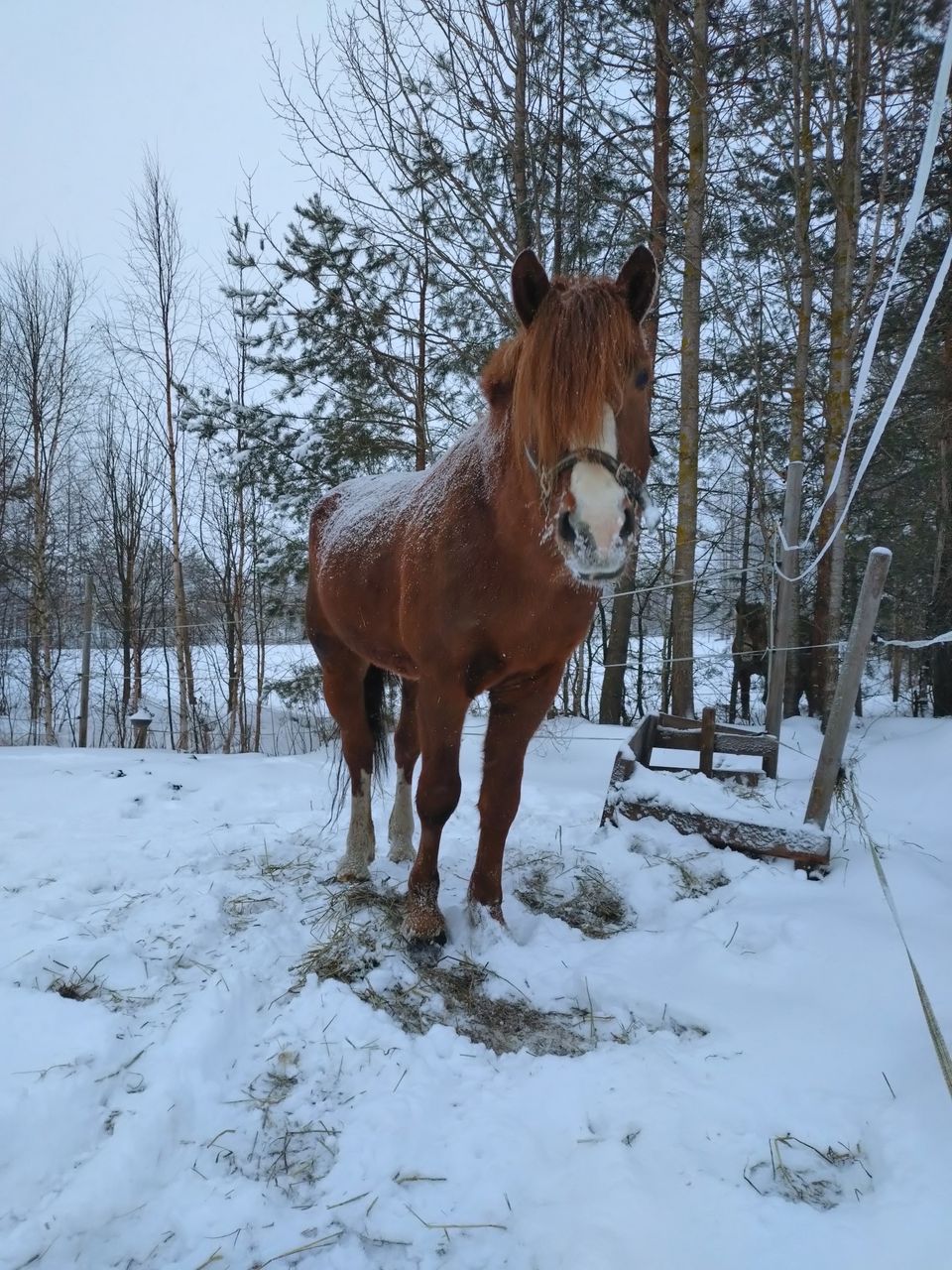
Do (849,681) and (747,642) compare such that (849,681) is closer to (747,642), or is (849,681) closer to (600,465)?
(600,465)

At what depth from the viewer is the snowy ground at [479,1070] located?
3.85 ft

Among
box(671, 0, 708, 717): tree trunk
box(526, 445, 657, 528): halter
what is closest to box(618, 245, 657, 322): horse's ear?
box(526, 445, 657, 528): halter

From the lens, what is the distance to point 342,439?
8242 millimetres

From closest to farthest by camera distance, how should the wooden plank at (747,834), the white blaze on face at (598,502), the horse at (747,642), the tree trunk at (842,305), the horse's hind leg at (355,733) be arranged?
the white blaze on face at (598,502) < the wooden plank at (747,834) < the horse's hind leg at (355,733) < the tree trunk at (842,305) < the horse at (747,642)

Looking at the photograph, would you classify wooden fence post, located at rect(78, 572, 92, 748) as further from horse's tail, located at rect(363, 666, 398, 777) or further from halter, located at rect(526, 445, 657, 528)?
halter, located at rect(526, 445, 657, 528)

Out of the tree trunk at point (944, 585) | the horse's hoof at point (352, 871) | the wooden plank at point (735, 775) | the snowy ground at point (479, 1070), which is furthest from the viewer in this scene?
the tree trunk at point (944, 585)

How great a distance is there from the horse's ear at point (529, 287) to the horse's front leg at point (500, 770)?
1302 mm

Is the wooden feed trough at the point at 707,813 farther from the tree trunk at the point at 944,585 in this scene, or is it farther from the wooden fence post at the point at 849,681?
the tree trunk at the point at 944,585

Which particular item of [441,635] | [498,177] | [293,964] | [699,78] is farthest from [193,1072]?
[699,78]

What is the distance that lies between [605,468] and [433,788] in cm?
138

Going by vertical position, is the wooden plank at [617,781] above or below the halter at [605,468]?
below

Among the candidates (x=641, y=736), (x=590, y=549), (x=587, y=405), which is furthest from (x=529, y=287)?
(x=641, y=736)

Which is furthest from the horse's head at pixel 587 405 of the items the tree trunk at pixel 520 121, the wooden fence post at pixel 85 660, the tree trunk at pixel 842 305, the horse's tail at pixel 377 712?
the wooden fence post at pixel 85 660

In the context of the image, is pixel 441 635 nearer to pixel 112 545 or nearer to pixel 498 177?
pixel 498 177
